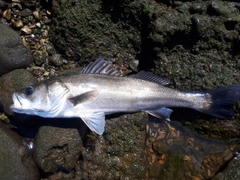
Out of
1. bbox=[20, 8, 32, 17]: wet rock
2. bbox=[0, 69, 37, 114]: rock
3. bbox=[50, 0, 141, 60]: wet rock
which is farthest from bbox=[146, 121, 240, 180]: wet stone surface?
bbox=[20, 8, 32, 17]: wet rock

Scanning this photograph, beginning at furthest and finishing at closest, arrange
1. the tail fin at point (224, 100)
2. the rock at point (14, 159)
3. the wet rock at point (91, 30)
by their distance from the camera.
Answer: the wet rock at point (91, 30) < the rock at point (14, 159) < the tail fin at point (224, 100)

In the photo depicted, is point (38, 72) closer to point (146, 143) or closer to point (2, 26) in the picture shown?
point (2, 26)

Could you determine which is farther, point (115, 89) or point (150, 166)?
point (150, 166)

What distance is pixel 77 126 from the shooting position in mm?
4176

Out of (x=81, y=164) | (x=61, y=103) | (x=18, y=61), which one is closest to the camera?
(x=61, y=103)

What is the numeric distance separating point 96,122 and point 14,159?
55.9 inches

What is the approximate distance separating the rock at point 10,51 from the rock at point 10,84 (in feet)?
0.48

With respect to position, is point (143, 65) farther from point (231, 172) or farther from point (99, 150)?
point (231, 172)

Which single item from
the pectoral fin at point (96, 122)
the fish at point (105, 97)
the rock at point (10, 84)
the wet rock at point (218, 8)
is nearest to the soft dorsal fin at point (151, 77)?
the fish at point (105, 97)

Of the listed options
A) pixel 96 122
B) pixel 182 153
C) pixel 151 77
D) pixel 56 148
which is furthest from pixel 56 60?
pixel 182 153

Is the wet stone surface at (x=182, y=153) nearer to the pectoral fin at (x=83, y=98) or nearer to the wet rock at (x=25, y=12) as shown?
the pectoral fin at (x=83, y=98)

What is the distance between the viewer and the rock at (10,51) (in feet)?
14.0

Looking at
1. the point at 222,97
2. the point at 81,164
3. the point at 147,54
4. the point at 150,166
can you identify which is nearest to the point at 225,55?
the point at 222,97

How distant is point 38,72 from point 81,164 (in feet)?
5.97
